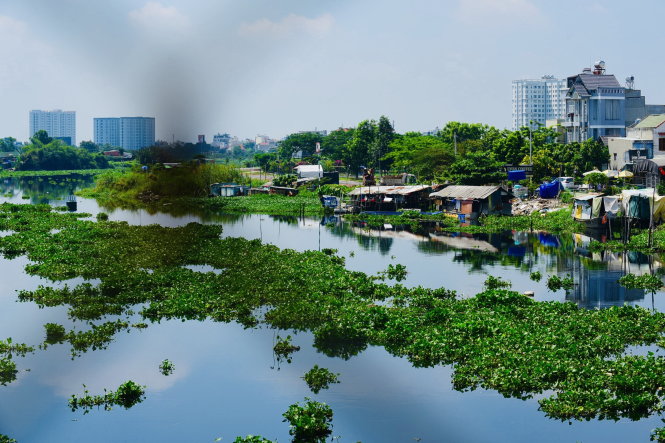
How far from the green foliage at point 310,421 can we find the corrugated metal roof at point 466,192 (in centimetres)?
1887

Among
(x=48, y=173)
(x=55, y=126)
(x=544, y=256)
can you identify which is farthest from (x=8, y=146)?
(x=544, y=256)

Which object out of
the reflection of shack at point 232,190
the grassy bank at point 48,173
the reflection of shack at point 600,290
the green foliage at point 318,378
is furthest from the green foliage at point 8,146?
the green foliage at point 318,378

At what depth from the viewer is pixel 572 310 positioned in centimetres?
1161

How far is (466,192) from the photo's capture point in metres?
26.8

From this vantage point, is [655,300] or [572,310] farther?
[655,300]

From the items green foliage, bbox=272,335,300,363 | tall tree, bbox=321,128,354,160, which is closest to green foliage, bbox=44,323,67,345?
green foliage, bbox=272,335,300,363

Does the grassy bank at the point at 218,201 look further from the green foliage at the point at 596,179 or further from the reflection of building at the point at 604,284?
the reflection of building at the point at 604,284

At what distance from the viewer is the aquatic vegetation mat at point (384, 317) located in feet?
28.2

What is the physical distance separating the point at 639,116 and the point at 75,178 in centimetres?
4323

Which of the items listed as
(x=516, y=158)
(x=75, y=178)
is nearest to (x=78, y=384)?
(x=516, y=158)

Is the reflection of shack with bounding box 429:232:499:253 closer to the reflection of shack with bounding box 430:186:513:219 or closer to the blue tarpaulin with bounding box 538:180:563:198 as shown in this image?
the reflection of shack with bounding box 430:186:513:219

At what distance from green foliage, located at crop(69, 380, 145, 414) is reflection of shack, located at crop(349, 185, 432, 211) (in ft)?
70.7

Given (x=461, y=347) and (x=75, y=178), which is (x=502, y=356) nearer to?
(x=461, y=347)

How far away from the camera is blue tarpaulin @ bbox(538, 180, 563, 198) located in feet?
90.2
